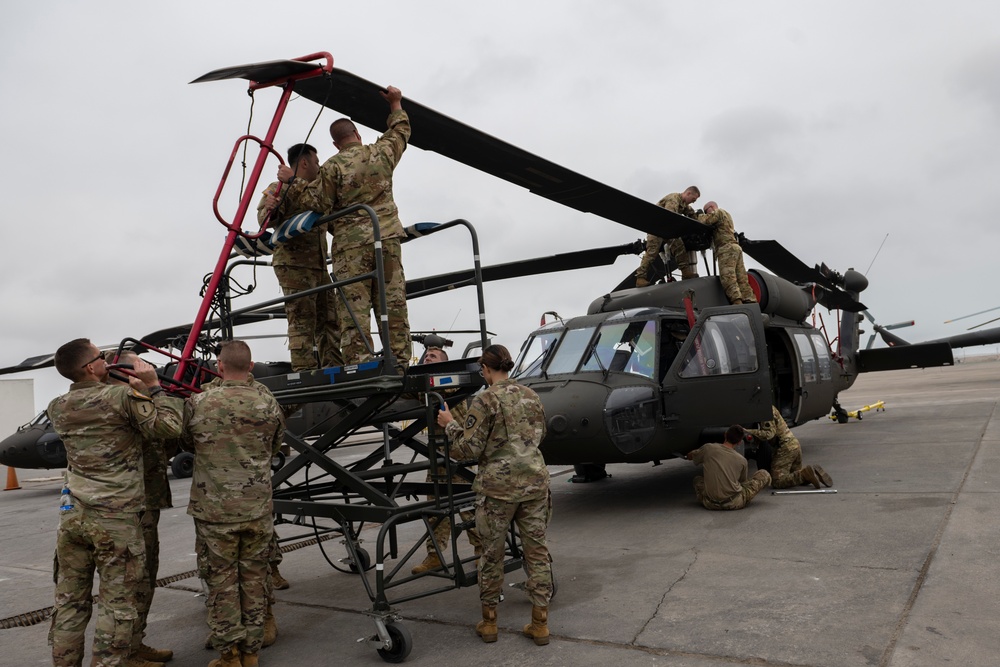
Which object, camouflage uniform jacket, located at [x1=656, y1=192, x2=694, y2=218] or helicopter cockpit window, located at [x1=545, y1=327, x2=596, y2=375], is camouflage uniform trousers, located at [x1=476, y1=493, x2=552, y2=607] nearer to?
helicopter cockpit window, located at [x1=545, y1=327, x2=596, y2=375]

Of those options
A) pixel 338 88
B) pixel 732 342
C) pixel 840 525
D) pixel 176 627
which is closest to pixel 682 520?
pixel 840 525

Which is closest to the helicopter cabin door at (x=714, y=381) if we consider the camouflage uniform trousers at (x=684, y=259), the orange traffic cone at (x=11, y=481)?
the camouflage uniform trousers at (x=684, y=259)

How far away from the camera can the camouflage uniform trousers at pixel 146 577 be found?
13.4 feet

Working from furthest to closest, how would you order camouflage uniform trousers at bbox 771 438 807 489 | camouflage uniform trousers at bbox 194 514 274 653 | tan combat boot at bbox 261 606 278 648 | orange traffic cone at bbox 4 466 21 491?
orange traffic cone at bbox 4 466 21 491
camouflage uniform trousers at bbox 771 438 807 489
tan combat boot at bbox 261 606 278 648
camouflage uniform trousers at bbox 194 514 274 653

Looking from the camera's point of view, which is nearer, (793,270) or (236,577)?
(236,577)

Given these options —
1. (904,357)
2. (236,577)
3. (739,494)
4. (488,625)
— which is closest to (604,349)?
(739,494)

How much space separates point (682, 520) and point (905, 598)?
2.64 meters

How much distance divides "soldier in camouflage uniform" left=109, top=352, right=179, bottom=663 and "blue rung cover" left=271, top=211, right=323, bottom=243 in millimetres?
1131

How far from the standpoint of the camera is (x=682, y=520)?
22.2 ft

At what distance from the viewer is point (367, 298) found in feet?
15.6

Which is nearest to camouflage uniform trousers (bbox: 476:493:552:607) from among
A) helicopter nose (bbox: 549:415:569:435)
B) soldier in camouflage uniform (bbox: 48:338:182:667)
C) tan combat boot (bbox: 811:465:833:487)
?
soldier in camouflage uniform (bbox: 48:338:182:667)

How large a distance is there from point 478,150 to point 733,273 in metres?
4.63

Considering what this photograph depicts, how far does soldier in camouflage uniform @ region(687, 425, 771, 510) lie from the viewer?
697cm

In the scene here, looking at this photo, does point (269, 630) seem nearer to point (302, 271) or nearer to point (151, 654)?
point (151, 654)
